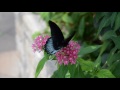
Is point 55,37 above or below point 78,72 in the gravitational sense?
above

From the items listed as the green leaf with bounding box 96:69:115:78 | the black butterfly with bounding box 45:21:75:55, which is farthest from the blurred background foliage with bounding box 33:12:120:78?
the black butterfly with bounding box 45:21:75:55

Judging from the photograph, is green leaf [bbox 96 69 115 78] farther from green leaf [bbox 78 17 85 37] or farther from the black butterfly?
green leaf [bbox 78 17 85 37]

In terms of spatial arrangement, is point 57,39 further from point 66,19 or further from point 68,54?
point 66,19

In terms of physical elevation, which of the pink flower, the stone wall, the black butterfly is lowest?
the stone wall

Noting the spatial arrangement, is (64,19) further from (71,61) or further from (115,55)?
(71,61)

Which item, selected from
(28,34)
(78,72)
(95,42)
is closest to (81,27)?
(95,42)
